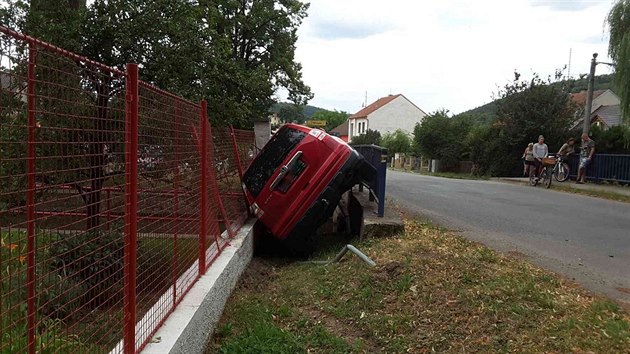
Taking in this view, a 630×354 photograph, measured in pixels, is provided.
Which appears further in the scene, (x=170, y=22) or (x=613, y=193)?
(x=613, y=193)

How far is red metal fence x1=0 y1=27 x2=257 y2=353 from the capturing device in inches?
77.9

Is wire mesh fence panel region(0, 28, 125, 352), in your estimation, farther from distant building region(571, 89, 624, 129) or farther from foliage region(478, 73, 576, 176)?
foliage region(478, 73, 576, 176)

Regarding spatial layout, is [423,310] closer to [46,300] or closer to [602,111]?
[46,300]

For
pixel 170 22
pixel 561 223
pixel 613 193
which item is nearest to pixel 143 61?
Answer: pixel 170 22

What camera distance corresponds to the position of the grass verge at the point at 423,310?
11.8ft

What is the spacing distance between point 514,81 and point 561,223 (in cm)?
1867

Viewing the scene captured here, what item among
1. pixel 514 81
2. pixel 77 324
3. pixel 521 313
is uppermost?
pixel 514 81

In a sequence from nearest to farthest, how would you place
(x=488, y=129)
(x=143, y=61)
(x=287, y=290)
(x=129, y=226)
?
(x=129, y=226), (x=287, y=290), (x=143, y=61), (x=488, y=129)

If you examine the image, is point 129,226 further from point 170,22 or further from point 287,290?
point 170,22

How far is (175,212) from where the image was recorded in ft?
12.5

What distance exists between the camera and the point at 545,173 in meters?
17.4

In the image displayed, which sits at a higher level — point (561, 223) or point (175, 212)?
point (175, 212)

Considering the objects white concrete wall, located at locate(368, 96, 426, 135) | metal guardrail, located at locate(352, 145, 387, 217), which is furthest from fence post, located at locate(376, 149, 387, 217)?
white concrete wall, located at locate(368, 96, 426, 135)

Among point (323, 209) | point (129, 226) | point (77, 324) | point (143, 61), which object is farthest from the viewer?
point (143, 61)
